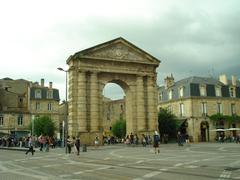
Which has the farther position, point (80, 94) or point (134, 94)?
point (134, 94)

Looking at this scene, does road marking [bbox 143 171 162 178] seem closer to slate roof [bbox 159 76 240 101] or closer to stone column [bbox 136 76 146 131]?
stone column [bbox 136 76 146 131]

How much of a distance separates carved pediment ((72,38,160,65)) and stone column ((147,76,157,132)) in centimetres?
279

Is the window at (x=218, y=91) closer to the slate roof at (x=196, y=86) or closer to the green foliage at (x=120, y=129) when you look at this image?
the slate roof at (x=196, y=86)

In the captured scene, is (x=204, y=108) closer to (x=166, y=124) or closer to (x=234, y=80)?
(x=166, y=124)

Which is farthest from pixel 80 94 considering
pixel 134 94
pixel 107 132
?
pixel 107 132

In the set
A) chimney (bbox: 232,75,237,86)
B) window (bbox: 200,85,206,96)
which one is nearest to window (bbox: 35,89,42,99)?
window (bbox: 200,85,206,96)

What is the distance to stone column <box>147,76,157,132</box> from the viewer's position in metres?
49.2

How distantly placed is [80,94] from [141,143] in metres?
9.90

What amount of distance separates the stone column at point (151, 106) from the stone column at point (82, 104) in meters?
8.98

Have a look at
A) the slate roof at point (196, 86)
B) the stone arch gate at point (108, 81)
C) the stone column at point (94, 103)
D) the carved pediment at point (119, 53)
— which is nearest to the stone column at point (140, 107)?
the stone arch gate at point (108, 81)

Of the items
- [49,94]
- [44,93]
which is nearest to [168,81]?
[49,94]

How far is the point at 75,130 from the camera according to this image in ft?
147

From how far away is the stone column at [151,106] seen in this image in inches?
1939

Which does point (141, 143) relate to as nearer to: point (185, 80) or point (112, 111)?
point (185, 80)
